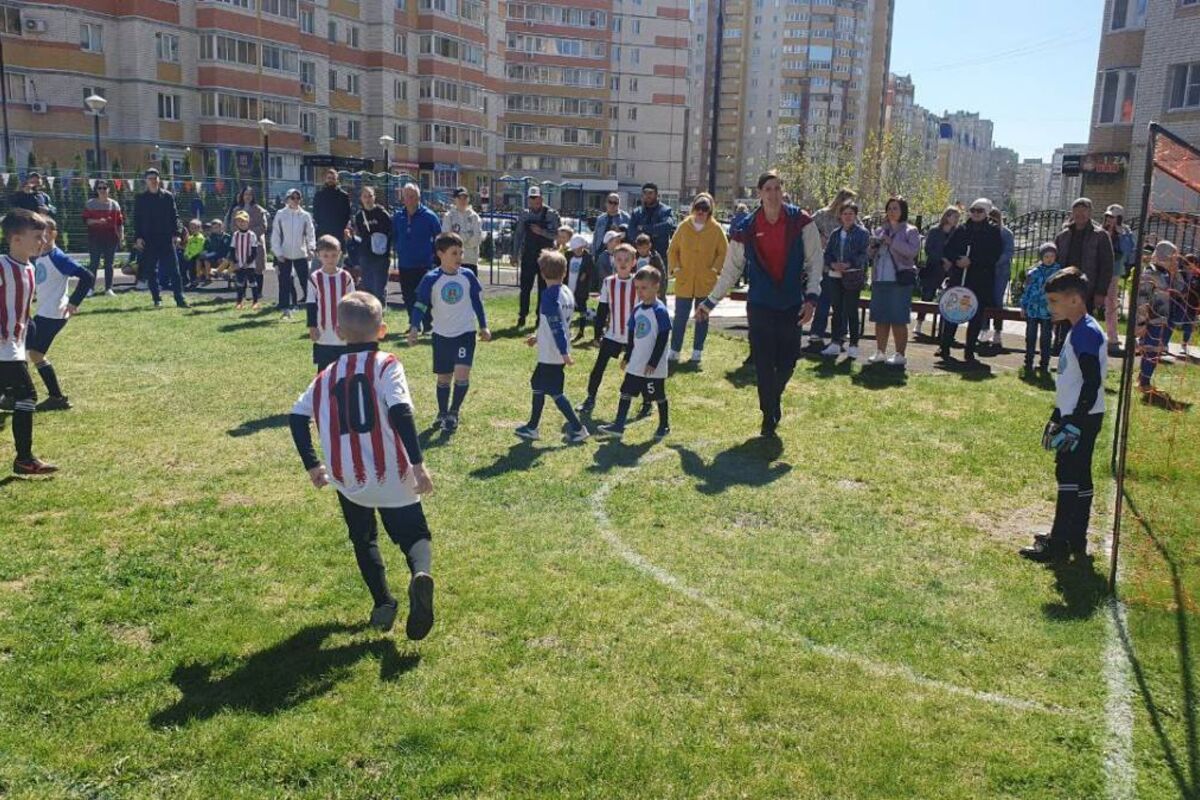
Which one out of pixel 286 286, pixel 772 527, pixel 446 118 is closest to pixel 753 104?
pixel 446 118

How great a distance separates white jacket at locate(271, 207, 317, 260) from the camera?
53.2ft

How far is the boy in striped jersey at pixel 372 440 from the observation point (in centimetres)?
474

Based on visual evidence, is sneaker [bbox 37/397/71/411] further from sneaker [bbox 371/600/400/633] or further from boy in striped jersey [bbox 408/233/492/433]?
sneaker [bbox 371/600/400/633]

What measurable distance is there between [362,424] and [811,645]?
2516mm

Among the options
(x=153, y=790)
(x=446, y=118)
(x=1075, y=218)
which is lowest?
(x=153, y=790)

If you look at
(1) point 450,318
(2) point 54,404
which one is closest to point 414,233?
(1) point 450,318

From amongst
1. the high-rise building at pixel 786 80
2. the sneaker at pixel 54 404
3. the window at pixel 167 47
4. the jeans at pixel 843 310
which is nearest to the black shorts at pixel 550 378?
the sneaker at pixel 54 404

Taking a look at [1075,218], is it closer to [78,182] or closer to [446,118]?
[78,182]

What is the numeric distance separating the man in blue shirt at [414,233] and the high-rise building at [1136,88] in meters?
31.3

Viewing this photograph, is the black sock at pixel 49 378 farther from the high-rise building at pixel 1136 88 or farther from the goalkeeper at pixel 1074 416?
the high-rise building at pixel 1136 88

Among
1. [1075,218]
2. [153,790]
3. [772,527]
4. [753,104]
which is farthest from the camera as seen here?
[753,104]

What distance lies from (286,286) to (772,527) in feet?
40.0

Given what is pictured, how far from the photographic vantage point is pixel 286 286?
16766 mm

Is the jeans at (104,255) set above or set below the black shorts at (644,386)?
above
